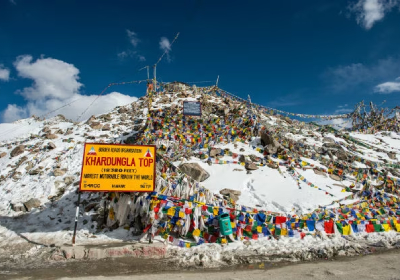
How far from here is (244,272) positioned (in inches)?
309

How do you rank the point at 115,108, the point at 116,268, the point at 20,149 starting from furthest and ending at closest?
the point at 115,108 → the point at 20,149 → the point at 116,268

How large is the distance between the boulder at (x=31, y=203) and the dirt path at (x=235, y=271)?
8.29m

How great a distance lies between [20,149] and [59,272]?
68.3 feet

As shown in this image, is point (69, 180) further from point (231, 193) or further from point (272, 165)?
point (272, 165)

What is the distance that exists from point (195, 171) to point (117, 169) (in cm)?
581

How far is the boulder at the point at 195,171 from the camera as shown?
15586mm

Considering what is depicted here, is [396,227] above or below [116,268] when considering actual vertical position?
above

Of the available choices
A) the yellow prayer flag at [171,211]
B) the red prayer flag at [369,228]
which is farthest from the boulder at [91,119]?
the red prayer flag at [369,228]

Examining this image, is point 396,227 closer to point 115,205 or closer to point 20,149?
point 115,205

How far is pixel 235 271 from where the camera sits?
26.2 ft

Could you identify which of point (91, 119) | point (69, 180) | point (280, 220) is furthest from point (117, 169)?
point (91, 119)

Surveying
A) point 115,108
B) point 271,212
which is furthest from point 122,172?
point 115,108

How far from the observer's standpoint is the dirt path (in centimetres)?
735

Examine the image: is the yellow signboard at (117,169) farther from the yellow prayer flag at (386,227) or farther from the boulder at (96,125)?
the boulder at (96,125)
